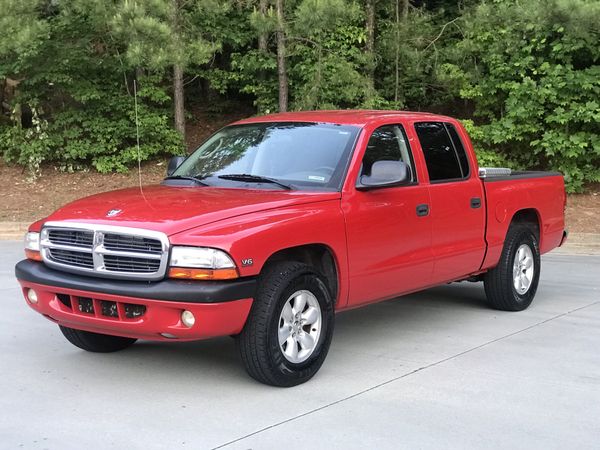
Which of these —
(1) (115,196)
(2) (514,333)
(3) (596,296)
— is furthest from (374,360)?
(3) (596,296)

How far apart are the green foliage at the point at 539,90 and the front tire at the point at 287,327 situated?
1044cm

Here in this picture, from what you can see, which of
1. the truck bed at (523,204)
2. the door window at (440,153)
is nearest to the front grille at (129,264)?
the door window at (440,153)

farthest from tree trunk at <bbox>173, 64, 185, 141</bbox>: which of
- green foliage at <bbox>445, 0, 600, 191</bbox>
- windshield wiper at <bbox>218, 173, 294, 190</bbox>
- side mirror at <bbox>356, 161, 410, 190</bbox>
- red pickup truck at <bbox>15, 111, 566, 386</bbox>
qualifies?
side mirror at <bbox>356, 161, 410, 190</bbox>

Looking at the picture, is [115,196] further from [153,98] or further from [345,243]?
[153,98]

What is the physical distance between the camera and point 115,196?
5.43 m

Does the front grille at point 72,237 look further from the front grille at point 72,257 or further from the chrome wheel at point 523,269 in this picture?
the chrome wheel at point 523,269

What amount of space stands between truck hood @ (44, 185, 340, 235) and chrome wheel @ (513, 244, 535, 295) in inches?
114

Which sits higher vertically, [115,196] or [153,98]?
[153,98]

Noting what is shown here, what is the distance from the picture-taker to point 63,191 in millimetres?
16359

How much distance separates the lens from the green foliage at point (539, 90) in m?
14.7

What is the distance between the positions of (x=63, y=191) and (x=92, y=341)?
37.4 feet

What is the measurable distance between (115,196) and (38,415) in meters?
1.69

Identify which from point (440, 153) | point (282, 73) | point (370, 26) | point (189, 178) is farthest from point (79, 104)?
point (440, 153)

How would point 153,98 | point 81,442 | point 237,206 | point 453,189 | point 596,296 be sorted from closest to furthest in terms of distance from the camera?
point 81,442 < point 237,206 < point 453,189 < point 596,296 < point 153,98
